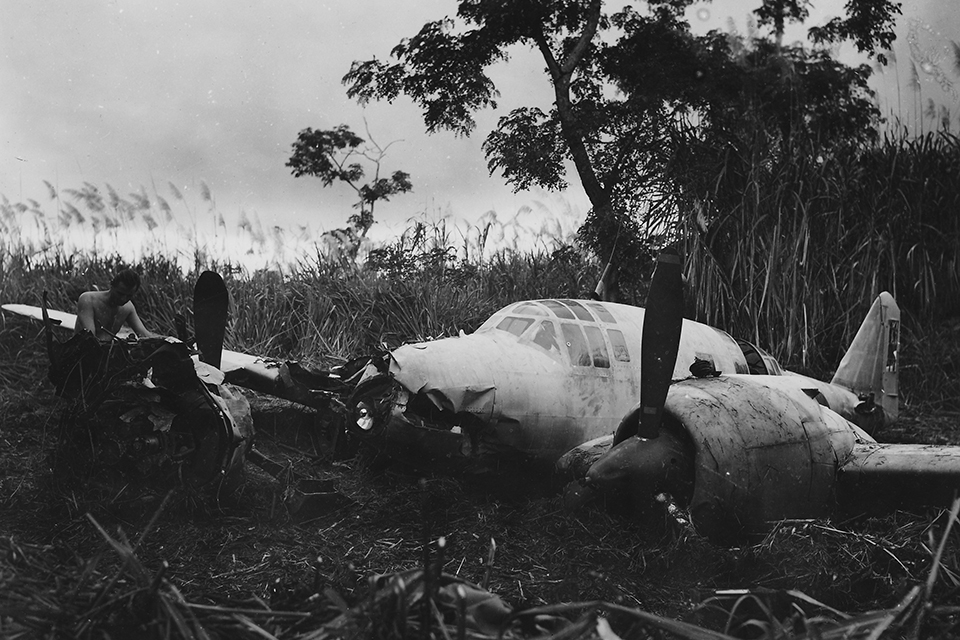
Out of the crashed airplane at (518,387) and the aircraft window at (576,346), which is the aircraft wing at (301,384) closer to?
the crashed airplane at (518,387)

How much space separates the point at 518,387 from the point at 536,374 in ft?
0.78

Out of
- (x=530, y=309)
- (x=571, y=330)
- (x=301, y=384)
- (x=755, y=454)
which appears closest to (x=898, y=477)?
(x=755, y=454)

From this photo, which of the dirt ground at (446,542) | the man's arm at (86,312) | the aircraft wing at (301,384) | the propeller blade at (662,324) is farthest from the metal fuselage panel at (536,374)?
the man's arm at (86,312)

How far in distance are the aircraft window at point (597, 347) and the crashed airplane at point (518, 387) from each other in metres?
0.01

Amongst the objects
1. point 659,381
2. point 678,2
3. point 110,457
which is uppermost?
point 678,2

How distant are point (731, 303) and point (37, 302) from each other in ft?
34.1

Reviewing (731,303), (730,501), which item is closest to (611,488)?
(730,501)

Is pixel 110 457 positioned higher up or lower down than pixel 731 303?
lower down

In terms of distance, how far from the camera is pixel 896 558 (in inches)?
147

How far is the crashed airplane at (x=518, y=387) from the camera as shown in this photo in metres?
6.14

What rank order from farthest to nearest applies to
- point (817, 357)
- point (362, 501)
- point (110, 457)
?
point (817, 357) → point (362, 501) → point (110, 457)

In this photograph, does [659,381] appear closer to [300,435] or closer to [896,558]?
[896,558]

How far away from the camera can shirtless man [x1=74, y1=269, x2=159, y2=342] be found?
7516 millimetres

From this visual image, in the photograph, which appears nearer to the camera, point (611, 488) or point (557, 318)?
point (611, 488)
